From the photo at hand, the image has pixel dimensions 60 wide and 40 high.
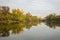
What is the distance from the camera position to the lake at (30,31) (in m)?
3.73

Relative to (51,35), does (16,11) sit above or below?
above

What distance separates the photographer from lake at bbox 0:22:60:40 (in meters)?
3.73

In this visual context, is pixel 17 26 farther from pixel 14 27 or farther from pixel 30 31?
pixel 30 31

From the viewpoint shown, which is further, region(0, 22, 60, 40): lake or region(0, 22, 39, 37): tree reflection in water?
region(0, 22, 39, 37): tree reflection in water

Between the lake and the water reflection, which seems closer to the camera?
the lake

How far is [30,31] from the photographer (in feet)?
13.9

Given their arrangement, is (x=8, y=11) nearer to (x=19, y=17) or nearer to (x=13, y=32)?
(x=19, y=17)

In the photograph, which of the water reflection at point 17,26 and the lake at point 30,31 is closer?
the lake at point 30,31

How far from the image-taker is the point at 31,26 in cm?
461

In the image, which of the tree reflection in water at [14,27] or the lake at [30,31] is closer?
the lake at [30,31]

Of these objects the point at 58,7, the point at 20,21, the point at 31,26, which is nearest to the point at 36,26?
the point at 31,26

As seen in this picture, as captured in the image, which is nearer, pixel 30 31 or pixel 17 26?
pixel 30 31

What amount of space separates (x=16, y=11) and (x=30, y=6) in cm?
36

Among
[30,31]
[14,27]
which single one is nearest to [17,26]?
[14,27]
